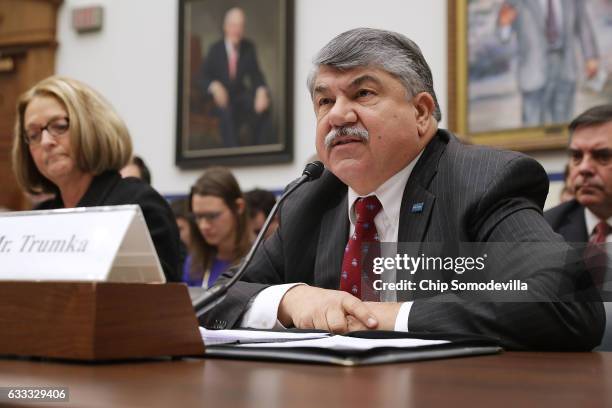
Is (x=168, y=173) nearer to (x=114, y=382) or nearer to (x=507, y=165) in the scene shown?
(x=507, y=165)

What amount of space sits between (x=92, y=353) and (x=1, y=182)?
6530mm

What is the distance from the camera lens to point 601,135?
12.4 feet

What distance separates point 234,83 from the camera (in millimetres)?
6184

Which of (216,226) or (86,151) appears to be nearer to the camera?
(86,151)

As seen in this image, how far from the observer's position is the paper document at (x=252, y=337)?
134 centimetres

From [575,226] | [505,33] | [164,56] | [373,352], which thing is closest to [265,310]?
[373,352]

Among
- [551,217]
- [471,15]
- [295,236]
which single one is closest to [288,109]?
[471,15]

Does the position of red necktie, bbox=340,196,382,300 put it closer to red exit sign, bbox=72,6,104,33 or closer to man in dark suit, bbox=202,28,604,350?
man in dark suit, bbox=202,28,604,350

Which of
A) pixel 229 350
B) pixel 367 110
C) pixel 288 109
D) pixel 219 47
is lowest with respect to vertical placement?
pixel 229 350

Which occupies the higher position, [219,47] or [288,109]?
[219,47]

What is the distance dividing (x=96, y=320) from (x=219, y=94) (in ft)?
17.6

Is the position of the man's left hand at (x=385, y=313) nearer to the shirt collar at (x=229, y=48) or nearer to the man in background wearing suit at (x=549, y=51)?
the man in background wearing suit at (x=549, y=51)

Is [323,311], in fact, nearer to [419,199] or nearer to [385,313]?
[385,313]

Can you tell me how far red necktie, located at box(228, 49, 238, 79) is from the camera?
20.3 ft
